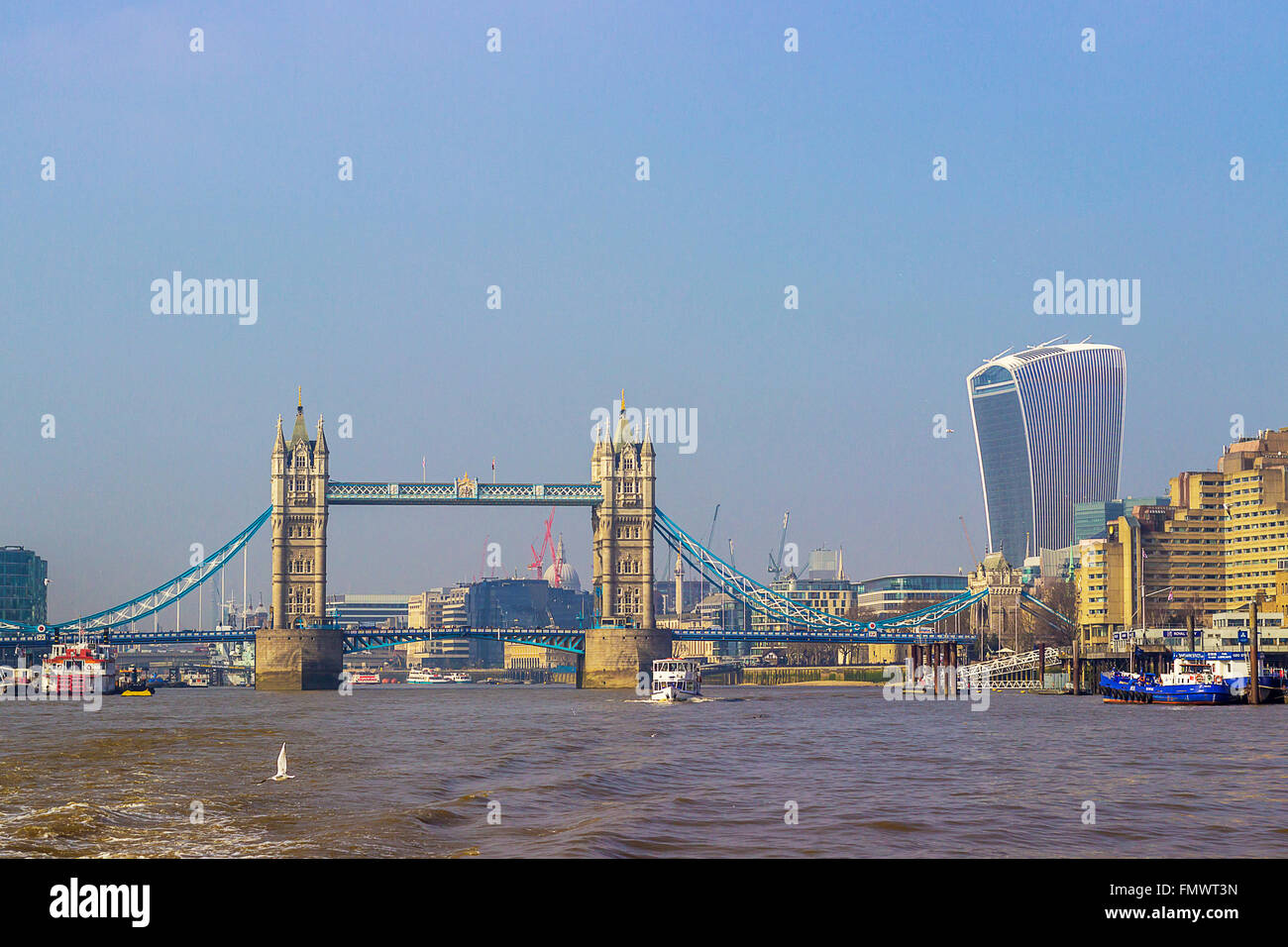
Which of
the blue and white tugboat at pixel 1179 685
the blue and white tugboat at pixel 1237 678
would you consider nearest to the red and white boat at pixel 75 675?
the blue and white tugboat at pixel 1179 685

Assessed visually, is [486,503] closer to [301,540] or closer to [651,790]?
[301,540]

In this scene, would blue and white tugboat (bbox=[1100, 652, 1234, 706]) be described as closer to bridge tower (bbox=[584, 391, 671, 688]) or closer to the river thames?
the river thames

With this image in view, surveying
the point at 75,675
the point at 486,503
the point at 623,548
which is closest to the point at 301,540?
the point at 486,503

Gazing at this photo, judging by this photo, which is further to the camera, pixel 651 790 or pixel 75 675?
pixel 75 675

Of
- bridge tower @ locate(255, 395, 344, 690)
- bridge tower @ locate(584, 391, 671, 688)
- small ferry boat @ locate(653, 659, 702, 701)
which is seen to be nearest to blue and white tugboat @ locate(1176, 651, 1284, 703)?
small ferry boat @ locate(653, 659, 702, 701)

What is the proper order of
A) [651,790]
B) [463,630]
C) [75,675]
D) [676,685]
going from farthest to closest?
1. [463,630]
2. [75,675]
3. [676,685]
4. [651,790]
